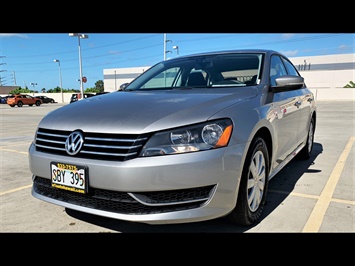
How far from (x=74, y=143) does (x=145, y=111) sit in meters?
0.59

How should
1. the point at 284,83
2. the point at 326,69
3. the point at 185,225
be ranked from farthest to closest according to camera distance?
the point at 326,69, the point at 284,83, the point at 185,225

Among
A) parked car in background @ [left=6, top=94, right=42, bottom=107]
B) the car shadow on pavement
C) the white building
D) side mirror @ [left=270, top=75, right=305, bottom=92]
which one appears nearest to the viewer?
the car shadow on pavement

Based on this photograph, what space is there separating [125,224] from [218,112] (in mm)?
1367

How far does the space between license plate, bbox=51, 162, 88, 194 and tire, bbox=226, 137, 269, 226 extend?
1.20 m

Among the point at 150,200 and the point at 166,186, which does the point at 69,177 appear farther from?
the point at 166,186

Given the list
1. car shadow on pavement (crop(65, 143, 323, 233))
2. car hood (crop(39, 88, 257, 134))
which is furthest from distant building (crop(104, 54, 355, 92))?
car hood (crop(39, 88, 257, 134))

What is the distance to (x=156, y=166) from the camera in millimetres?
1928

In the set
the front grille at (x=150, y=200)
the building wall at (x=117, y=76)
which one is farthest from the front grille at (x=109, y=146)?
the building wall at (x=117, y=76)

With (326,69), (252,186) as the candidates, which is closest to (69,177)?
(252,186)

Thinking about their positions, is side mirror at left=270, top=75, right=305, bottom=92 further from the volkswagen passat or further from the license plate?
the license plate

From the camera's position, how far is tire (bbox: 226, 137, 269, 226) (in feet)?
7.52

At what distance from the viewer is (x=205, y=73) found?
3283mm
